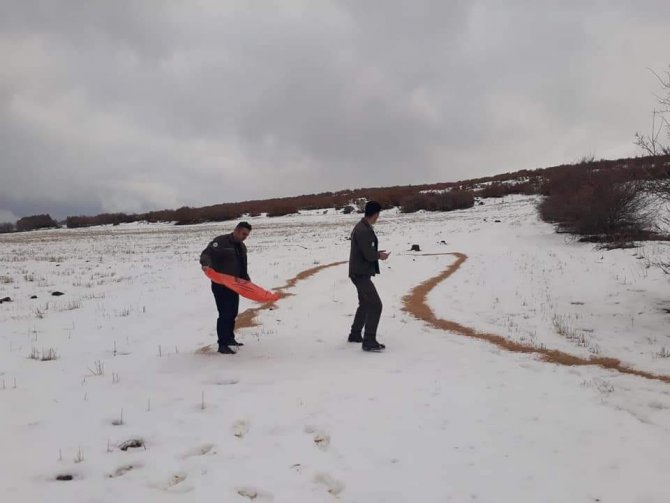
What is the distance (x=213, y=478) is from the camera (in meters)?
4.06

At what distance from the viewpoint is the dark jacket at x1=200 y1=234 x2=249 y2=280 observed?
7.49 m

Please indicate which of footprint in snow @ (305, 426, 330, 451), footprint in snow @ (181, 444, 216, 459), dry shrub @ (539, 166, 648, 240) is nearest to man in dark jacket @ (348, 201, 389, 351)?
footprint in snow @ (305, 426, 330, 451)

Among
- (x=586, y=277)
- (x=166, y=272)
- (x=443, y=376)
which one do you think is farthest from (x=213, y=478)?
(x=166, y=272)

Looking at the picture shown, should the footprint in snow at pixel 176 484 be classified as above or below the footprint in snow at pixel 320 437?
above

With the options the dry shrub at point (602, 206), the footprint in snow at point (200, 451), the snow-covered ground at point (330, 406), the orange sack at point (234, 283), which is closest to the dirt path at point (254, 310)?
the snow-covered ground at point (330, 406)

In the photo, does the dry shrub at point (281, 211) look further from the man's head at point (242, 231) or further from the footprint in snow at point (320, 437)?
the footprint in snow at point (320, 437)

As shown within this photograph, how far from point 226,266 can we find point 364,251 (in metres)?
2.25

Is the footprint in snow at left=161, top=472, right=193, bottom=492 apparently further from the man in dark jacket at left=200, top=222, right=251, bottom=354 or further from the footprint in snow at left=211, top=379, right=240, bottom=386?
the man in dark jacket at left=200, top=222, right=251, bottom=354

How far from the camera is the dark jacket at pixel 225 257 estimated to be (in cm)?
749

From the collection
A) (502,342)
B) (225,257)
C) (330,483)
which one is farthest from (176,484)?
(502,342)

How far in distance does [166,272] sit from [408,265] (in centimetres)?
974

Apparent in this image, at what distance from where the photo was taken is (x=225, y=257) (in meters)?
7.55

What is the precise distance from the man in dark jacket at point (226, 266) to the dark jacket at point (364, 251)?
1.79 m

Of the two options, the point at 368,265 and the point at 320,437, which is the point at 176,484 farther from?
the point at 368,265
